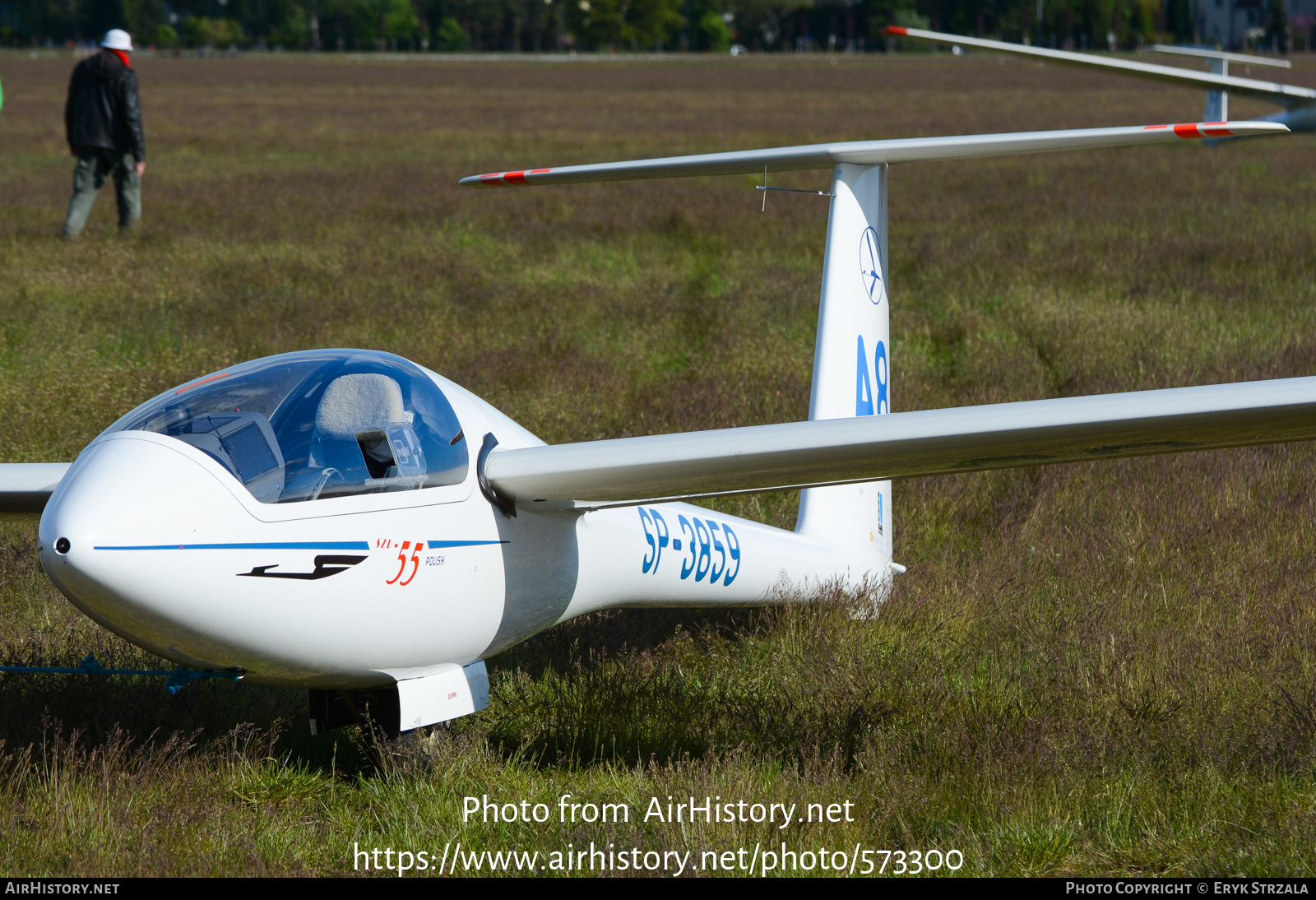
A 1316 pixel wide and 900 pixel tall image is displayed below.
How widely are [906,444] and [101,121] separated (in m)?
13.8

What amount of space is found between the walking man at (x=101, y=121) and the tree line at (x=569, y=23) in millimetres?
152637

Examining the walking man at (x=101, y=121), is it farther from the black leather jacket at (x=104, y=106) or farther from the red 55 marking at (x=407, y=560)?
the red 55 marking at (x=407, y=560)

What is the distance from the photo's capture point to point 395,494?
10.9 feet

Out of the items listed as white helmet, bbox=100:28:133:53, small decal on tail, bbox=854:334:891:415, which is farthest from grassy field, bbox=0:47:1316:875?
white helmet, bbox=100:28:133:53

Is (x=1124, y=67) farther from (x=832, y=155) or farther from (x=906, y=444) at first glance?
(x=906, y=444)

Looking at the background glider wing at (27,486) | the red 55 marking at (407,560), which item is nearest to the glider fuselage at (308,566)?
the red 55 marking at (407,560)

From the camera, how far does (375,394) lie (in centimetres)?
344

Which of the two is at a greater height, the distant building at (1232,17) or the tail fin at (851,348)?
the distant building at (1232,17)

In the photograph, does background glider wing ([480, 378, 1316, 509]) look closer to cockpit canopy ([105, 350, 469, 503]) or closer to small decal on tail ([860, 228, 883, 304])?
cockpit canopy ([105, 350, 469, 503])

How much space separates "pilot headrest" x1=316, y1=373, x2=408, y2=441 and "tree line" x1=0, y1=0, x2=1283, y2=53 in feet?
534

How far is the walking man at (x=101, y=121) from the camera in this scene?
14.1 m

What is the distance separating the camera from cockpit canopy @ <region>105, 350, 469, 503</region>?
3182 millimetres
